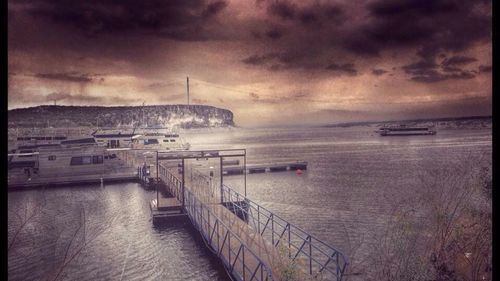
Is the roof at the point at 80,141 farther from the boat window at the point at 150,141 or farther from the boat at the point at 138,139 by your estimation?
the boat window at the point at 150,141

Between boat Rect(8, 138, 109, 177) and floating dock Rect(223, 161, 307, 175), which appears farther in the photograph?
floating dock Rect(223, 161, 307, 175)

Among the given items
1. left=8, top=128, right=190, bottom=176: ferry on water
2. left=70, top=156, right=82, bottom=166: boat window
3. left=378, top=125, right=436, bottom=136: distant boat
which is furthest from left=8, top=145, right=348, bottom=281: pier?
left=378, top=125, right=436, bottom=136: distant boat

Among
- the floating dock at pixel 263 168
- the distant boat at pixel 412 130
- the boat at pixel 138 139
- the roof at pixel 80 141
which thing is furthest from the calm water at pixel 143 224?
the distant boat at pixel 412 130

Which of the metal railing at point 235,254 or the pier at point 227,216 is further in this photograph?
the pier at point 227,216

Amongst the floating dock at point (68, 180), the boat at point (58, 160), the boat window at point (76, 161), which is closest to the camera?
the floating dock at point (68, 180)

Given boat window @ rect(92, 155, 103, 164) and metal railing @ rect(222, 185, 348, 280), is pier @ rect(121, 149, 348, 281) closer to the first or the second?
metal railing @ rect(222, 185, 348, 280)

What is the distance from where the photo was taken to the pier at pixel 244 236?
1022cm

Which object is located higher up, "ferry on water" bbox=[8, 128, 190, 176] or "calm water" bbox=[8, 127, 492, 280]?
"ferry on water" bbox=[8, 128, 190, 176]

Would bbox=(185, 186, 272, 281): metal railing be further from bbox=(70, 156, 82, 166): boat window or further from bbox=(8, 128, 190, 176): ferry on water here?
bbox=(70, 156, 82, 166): boat window

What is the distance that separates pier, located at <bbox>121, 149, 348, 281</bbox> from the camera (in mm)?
10219

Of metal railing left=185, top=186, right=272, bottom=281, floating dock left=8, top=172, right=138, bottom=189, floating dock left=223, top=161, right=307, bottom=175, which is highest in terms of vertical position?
metal railing left=185, top=186, right=272, bottom=281

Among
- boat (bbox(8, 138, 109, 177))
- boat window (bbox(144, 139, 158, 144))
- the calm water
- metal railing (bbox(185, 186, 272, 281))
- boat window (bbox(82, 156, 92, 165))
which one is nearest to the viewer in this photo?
metal railing (bbox(185, 186, 272, 281))

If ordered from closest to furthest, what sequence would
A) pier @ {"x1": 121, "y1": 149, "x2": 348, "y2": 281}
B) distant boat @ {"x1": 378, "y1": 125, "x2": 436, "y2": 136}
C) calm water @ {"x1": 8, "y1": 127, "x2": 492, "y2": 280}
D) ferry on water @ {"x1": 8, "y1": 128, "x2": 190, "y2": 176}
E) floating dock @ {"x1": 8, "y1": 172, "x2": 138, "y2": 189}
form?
pier @ {"x1": 121, "y1": 149, "x2": 348, "y2": 281}
calm water @ {"x1": 8, "y1": 127, "x2": 492, "y2": 280}
floating dock @ {"x1": 8, "y1": 172, "x2": 138, "y2": 189}
ferry on water @ {"x1": 8, "y1": 128, "x2": 190, "y2": 176}
distant boat @ {"x1": 378, "y1": 125, "x2": 436, "y2": 136}
